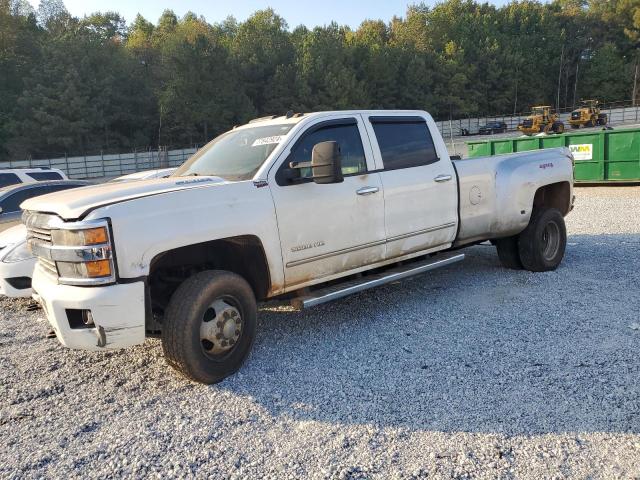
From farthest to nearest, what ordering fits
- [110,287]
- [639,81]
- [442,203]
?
Result: [639,81] < [442,203] < [110,287]

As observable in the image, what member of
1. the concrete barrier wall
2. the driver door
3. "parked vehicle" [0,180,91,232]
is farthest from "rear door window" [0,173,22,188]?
the concrete barrier wall

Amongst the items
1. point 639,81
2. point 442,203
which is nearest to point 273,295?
point 442,203

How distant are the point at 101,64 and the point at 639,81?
3246 inches

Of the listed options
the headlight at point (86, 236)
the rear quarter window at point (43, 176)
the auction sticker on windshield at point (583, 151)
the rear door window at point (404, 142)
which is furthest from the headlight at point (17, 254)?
the auction sticker on windshield at point (583, 151)

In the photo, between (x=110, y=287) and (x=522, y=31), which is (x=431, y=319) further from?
(x=522, y=31)

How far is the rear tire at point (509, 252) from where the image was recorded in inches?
271

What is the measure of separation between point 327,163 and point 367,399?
5.81 feet

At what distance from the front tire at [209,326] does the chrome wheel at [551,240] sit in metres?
4.41

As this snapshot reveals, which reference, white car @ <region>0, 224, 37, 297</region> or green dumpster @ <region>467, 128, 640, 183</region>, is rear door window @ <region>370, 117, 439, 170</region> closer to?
white car @ <region>0, 224, 37, 297</region>

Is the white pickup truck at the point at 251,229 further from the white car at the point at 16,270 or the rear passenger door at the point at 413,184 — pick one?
the white car at the point at 16,270

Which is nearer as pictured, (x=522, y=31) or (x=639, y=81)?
(x=639, y=81)

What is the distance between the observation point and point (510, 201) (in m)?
6.37

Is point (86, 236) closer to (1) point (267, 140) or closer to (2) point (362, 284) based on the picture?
(1) point (267, 140)

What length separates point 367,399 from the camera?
3.73 m
